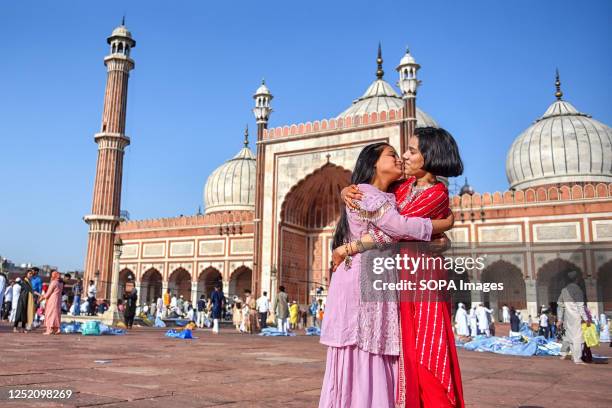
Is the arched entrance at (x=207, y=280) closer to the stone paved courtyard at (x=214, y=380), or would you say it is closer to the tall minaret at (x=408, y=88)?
the tall minaret at (x=408, y=88)

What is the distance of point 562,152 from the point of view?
65.5ft

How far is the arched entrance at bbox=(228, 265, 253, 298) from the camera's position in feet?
70.5

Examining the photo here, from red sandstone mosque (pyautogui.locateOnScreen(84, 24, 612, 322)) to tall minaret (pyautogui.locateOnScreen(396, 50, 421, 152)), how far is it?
1.6 inches

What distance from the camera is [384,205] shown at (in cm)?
173

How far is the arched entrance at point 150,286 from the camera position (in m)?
24.0

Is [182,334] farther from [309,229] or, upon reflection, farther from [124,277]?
[124,277]

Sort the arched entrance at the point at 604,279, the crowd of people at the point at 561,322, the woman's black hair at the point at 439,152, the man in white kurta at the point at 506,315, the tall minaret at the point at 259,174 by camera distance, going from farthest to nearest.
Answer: the tall minaret at the point at 259,174
the man in white kurta at the point at 506,315
the arched entrance at the point at 604,279
the crowd of people at the point at 561,322
the woman's black hair at the point at 439,152

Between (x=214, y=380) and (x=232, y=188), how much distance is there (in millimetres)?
22889

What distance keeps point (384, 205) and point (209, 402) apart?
5.32ft

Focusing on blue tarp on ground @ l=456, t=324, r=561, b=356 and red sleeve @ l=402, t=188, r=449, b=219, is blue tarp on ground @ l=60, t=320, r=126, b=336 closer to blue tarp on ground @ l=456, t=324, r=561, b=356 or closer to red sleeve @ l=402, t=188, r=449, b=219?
blue tarp on ground @ l=456, t=324, r=561, b=356

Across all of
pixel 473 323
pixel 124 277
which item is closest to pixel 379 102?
pixel 473 323

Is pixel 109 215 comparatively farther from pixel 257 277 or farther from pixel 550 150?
pixel 550 150


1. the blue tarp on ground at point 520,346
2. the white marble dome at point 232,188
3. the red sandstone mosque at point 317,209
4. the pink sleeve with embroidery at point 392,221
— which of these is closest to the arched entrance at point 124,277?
the red sandstone mosque at point 317,209

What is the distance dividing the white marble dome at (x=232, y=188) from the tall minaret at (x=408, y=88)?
10.6 m
